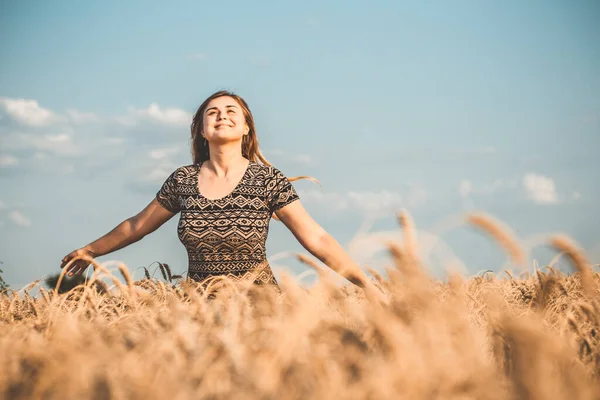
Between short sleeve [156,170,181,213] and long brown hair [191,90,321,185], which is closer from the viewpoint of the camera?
short sleeve [156,170,181,213]

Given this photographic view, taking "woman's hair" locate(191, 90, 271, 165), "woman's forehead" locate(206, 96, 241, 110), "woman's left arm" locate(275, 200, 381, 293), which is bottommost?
"woman's left arm" locate(275, 200, 381, 293)

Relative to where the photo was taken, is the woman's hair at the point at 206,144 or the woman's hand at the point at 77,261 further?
the woman's hair at the point at 206,144

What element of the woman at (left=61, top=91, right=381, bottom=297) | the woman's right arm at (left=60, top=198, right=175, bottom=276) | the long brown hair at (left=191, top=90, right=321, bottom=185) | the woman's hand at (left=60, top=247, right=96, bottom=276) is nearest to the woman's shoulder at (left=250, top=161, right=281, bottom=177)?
the woman at (left=61, top=91, right=381, bottom=297)

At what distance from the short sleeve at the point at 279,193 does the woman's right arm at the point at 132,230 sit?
75 cm

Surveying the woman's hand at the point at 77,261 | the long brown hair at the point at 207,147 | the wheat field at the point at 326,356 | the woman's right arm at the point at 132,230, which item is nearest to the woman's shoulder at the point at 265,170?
the long brown hair at the point at 207,147

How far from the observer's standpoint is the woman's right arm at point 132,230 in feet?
14.2

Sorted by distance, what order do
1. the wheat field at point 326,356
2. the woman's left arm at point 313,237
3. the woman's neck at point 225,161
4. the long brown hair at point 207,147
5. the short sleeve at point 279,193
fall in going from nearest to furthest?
the wheat field at point 326,356, the woman's left arm at point 313,237, the short sleeve at point 279,193, the woman's neck at point 225,161, the long brown hair at point 207,147

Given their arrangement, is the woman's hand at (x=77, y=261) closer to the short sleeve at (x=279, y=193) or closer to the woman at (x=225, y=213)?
the woman at (x=225, y=213)

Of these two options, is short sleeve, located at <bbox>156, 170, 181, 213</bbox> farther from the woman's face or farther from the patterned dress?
the woman's face

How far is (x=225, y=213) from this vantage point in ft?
13.0

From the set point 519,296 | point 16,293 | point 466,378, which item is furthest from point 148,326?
point 519,296

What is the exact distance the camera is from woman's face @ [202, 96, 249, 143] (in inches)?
163

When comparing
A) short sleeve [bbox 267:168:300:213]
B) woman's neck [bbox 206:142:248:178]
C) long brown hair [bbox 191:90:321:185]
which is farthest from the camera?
long brown hair [bbox 191:90:321:185]

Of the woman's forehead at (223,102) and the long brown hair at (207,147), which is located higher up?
the woman's forehead at (223,102)
